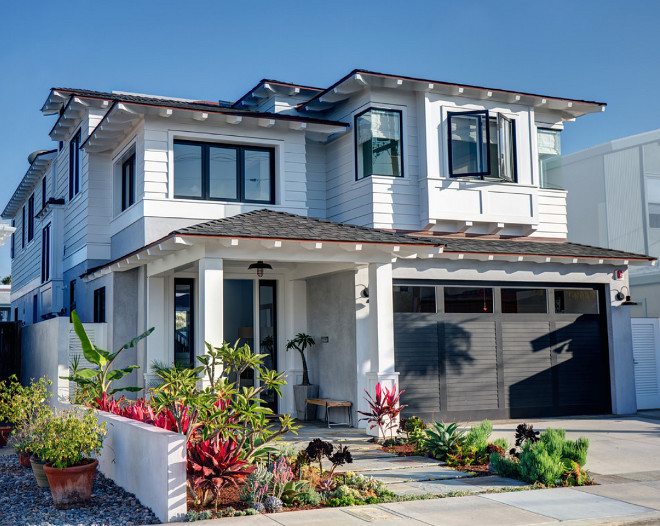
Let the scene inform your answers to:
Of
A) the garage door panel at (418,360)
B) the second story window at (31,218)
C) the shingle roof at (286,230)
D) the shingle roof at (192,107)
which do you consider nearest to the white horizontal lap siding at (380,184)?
the shingle roof at (192,107)

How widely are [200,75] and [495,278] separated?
32.3 ft

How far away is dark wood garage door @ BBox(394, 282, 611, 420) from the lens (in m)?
13.5

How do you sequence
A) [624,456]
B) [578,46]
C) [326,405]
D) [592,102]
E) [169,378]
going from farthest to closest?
[578,46], [592,102], [326,405], [624,456], [169,378]

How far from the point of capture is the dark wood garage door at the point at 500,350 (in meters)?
13.5

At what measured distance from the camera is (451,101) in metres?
15.0

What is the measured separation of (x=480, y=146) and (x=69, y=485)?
10.5m

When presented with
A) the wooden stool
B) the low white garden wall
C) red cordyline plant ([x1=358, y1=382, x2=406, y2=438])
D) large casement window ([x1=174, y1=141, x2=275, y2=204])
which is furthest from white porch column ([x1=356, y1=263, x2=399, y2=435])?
the low white garden wall

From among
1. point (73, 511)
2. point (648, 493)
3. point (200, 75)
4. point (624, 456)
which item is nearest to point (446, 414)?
point (624, 456)

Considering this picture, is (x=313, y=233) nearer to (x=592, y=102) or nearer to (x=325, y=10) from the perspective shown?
(x=325, y=10)

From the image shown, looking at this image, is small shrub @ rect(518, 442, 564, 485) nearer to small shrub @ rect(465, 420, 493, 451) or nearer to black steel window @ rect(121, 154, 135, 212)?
small shrub @ rect(465, 420, 493, 451)

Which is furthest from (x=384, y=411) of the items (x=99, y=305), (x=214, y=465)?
(x=99, y=305)

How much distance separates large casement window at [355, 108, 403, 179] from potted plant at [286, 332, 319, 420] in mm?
3508

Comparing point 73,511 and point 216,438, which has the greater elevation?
point 216,438

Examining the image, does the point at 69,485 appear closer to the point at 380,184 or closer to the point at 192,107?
the point at 192,107
